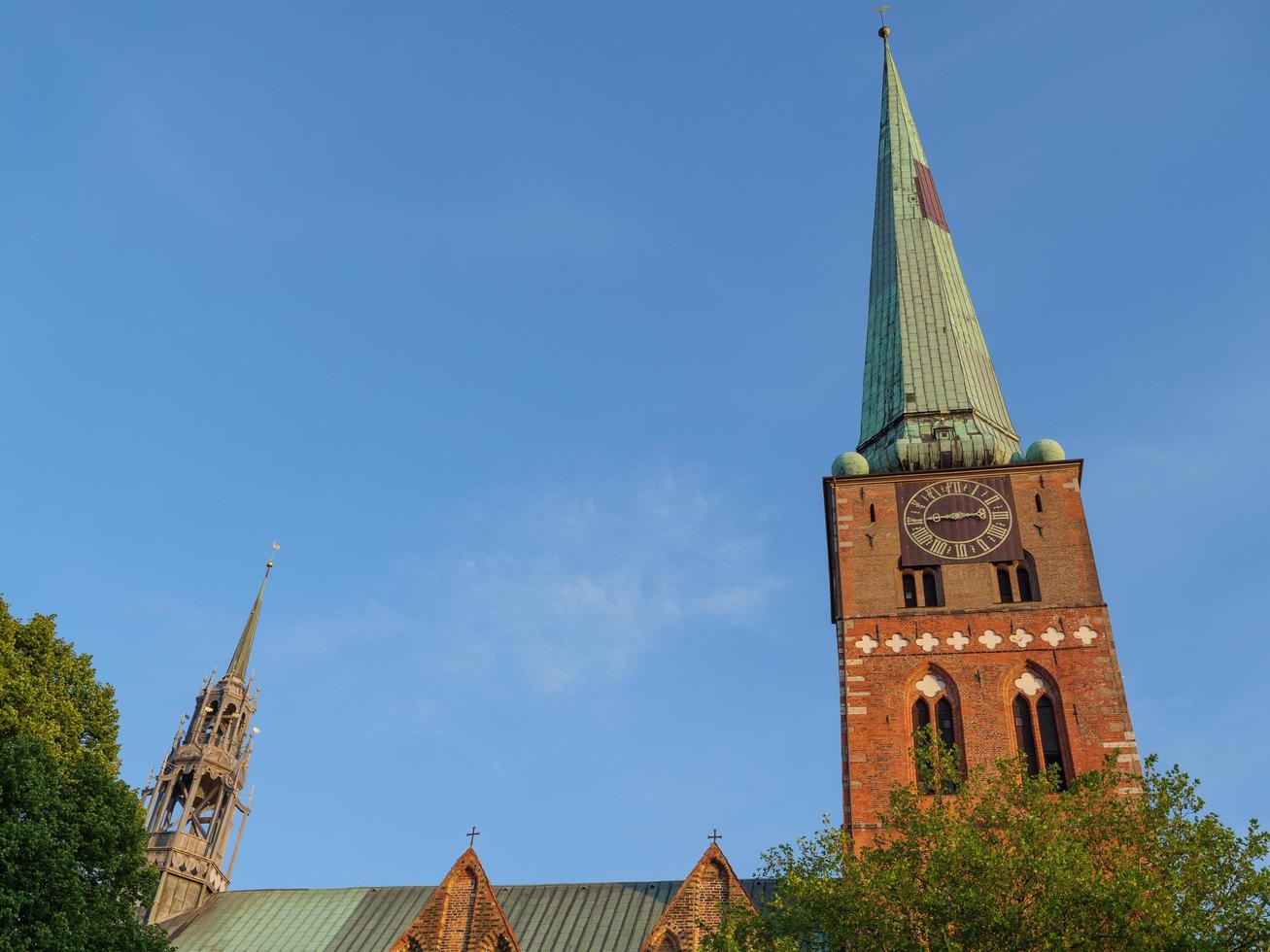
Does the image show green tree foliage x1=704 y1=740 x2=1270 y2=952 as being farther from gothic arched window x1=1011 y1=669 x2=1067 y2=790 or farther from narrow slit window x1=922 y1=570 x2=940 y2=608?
narrow slit window x1=922 y1=570 x2=940 y2=608

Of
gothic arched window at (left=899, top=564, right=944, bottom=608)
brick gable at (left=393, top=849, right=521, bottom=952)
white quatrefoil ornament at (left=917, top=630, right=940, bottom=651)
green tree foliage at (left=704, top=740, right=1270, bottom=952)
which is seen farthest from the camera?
gothic arched window at (left=899, top=564, right=944, bottom=608)

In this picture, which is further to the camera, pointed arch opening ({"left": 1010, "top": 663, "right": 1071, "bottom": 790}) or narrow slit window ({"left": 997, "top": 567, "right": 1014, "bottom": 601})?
narrow slit window ({"left": 997, "top": 567, "right": 1014, "bottom": 601})

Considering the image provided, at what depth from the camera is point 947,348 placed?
43.0m

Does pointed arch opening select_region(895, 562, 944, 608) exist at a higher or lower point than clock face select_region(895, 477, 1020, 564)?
lower

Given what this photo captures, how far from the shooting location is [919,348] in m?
43.2

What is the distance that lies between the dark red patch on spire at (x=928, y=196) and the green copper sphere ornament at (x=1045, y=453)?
44.3 ft

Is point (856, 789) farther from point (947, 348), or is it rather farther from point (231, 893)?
point (231, 893)

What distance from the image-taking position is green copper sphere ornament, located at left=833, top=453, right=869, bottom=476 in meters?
38.3

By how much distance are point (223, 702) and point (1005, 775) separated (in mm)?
28608

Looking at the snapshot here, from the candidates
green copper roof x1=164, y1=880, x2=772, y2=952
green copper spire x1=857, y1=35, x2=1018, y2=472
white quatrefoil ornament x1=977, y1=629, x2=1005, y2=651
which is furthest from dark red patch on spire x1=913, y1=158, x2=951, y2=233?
green copper roof x1=164, y1=880, x2=772, y2=952

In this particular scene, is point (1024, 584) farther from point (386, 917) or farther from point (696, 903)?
point (386, 917)

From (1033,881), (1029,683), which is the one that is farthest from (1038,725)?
(1033,881)

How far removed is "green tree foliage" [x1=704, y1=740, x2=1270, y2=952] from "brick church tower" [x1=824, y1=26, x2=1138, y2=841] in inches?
394

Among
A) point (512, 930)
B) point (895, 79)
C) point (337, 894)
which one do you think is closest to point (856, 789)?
point (512, 930)
